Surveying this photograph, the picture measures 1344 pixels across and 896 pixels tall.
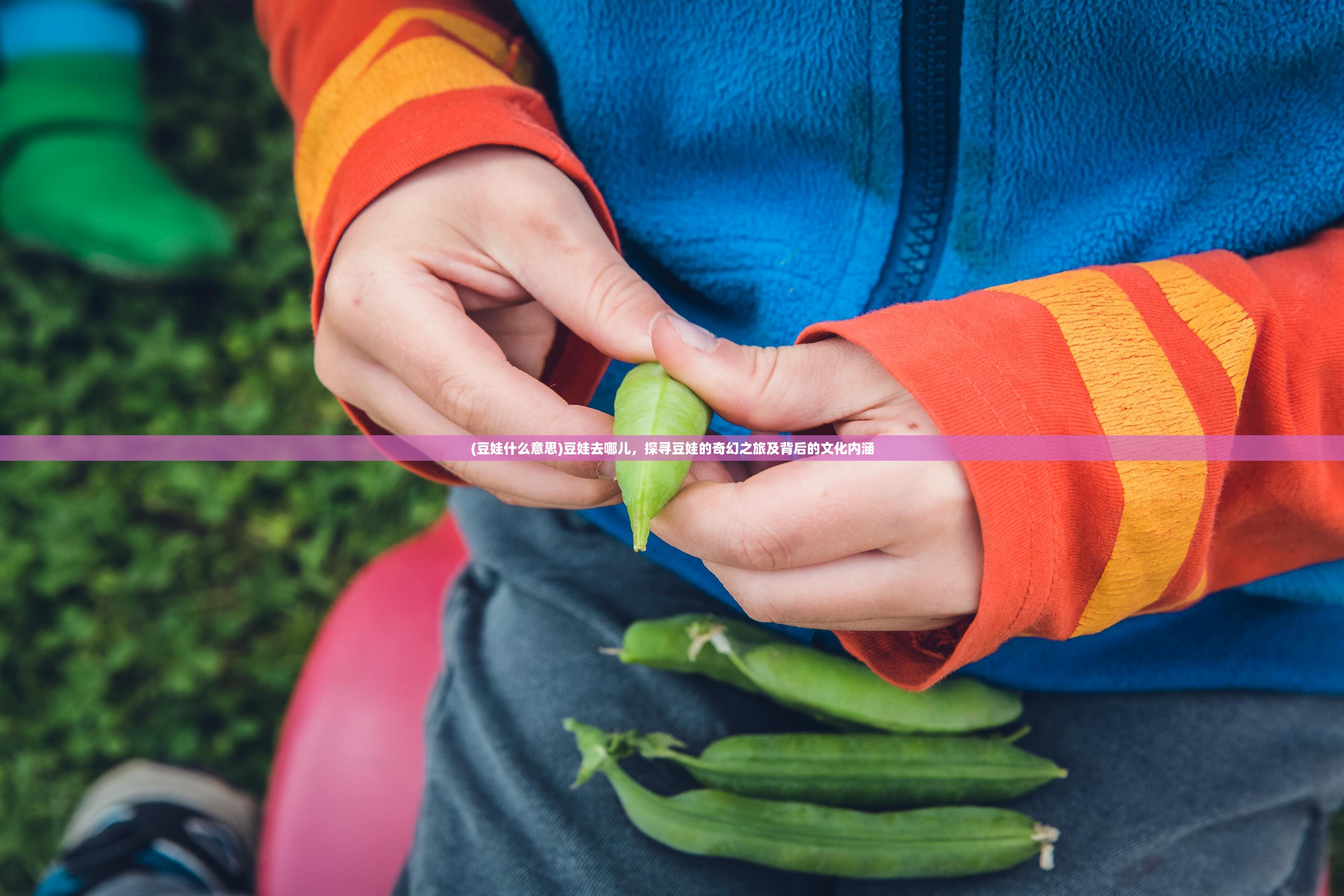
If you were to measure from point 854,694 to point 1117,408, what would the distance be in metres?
0.48

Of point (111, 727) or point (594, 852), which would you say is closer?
point (594, 852)

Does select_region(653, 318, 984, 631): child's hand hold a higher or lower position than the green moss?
higher

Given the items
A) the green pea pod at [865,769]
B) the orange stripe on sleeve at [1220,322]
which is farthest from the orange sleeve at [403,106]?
the orange stripe on sleeve at [1220,322]

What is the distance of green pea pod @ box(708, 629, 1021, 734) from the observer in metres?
1.04

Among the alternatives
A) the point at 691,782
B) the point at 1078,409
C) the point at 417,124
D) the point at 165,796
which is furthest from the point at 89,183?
the point at 1078,409

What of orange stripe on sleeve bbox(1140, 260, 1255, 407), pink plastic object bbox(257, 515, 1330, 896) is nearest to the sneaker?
pink plastic object bbox(257, 515, 1330, 896)

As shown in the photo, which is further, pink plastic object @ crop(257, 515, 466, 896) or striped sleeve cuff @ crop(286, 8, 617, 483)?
pink plastic object @ crop(257, 515, 466, 896)

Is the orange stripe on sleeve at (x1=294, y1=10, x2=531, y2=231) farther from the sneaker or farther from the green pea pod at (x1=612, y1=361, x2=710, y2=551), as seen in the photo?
the sneaker

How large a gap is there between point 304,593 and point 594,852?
148cm

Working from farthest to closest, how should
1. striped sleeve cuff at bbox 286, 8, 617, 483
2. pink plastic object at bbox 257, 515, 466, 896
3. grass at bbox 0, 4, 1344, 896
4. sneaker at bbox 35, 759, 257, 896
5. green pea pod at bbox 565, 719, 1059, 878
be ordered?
grass at bbox 0, 4, 1344, 896, sneaker at bbox 35, 759, 257, 896, pink plastic object at bbox 257, 515, 466, 896, green pea pod at bbox 565, 719, 1059, 878, striped sleeve cuff at bbox 286, 8, 617, 483

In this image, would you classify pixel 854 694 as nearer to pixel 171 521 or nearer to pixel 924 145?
pixel 924 145

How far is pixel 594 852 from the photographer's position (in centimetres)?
103

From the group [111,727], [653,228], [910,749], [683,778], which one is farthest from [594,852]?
[111,727]

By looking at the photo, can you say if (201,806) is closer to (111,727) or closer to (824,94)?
(111,727)
